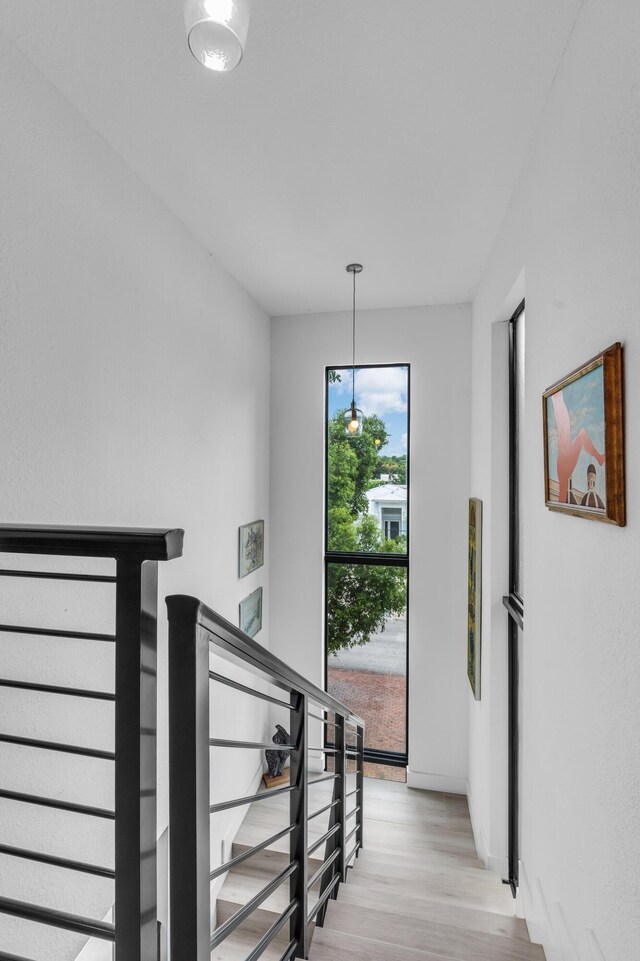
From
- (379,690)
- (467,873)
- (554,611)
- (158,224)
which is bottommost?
(467,873)

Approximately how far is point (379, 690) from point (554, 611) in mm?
2690

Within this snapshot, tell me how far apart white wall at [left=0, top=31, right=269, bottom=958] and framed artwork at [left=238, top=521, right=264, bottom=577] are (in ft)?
2.10

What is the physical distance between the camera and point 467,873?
2.75 m

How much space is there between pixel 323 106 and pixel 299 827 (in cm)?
225

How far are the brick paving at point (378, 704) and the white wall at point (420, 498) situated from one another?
0.41ft

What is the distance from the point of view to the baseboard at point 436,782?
364 cm

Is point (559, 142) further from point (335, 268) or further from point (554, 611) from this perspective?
point (335, 268)

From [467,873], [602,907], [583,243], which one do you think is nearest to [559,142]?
[583,243]

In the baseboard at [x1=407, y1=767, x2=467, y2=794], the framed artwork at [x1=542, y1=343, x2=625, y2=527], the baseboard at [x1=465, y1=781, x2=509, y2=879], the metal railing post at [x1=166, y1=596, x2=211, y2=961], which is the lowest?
the baseboard at [x1=407, y1=767, x2=467, y2=794]

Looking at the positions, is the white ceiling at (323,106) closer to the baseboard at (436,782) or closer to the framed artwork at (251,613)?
the framed artwork at (251,613)

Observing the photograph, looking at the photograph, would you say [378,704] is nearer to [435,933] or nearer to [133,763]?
[435,933]

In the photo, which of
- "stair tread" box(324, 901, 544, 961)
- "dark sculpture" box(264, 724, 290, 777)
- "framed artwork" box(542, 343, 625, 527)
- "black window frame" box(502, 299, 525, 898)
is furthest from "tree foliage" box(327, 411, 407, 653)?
"framed artwork" box(542, 343, 625, 527)

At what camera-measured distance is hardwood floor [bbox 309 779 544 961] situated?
6.04ft

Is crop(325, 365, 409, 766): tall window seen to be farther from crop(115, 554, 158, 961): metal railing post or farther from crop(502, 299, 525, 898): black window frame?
crop(115, 554, 158, 961): metal railing post
